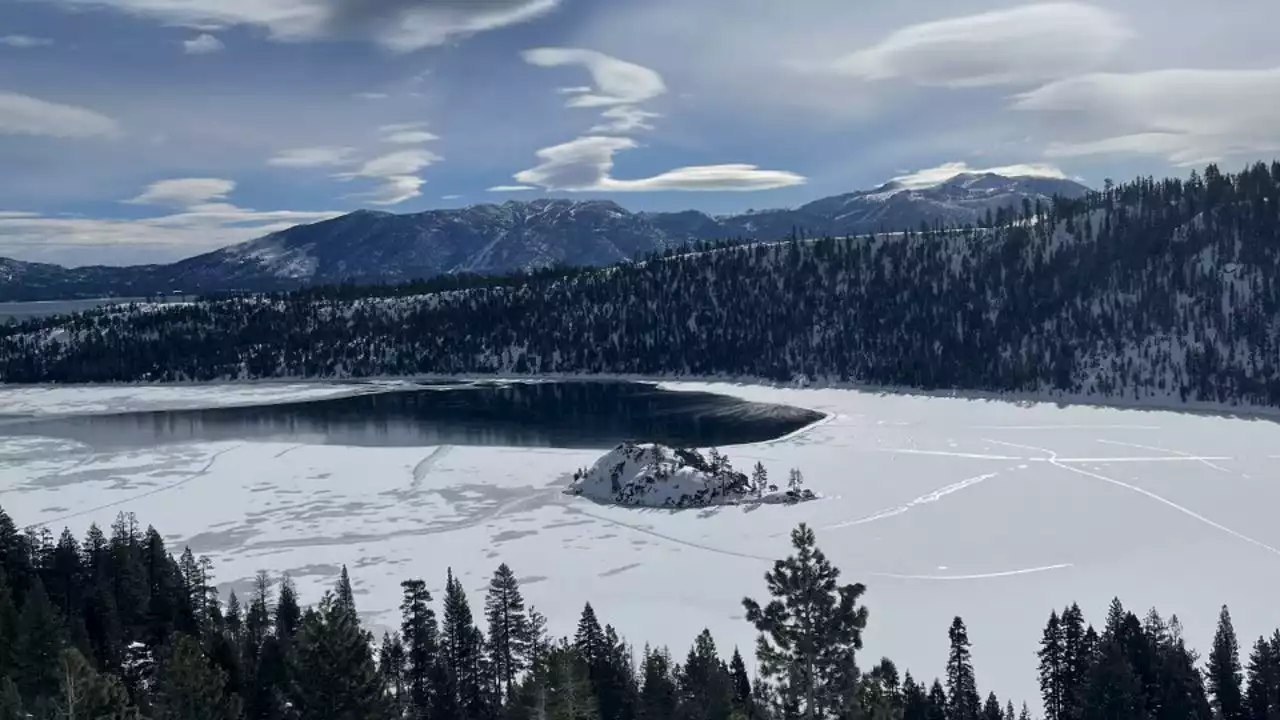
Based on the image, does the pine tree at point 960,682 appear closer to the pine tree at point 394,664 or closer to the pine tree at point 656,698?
the pine tree at point 656,698

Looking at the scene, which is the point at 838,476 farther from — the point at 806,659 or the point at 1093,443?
the point at 806,659

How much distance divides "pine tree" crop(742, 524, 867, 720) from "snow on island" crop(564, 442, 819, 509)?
2715 inches

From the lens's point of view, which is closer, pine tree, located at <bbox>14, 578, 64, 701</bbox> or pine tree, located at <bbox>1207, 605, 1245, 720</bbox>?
pine tree, located at <bbox>14, 578, 64, 701</bbox>

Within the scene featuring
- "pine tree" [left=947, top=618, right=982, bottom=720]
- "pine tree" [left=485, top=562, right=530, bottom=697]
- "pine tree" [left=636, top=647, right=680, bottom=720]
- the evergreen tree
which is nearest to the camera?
"pine tree" [left=636, top=647, right=680, bottom=720]

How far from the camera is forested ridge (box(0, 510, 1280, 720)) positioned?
2223cm

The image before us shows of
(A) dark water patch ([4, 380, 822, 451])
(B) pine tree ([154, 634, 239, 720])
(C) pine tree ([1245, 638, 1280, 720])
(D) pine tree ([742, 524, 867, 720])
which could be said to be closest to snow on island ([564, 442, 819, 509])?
(A) dark water patch ([4, 380, 822, 451])

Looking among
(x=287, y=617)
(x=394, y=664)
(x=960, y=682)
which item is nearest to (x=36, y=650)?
(x=287, y=617)

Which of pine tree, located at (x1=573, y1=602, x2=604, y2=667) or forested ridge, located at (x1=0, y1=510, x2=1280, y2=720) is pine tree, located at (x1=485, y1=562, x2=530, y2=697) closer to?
forested ridge, located at (x1=0, y1=510, x2=1280, y2=720)

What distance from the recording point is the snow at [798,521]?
187 feet

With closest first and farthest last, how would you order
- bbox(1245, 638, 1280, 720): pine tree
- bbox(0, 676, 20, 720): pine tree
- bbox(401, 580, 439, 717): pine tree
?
bbox(0, 676, 20, 720): pine tree → bbox(1245, 638, 1280, 720): pine tree → bbox(401, 580, 439, 717): pine tree

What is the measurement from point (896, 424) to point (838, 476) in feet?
152

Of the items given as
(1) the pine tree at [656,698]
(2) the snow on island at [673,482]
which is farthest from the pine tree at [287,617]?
(2) the snow on island at [673,482]

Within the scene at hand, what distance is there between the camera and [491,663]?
48562 millimetres

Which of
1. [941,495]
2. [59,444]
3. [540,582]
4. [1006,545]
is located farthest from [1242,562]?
[59,444]
